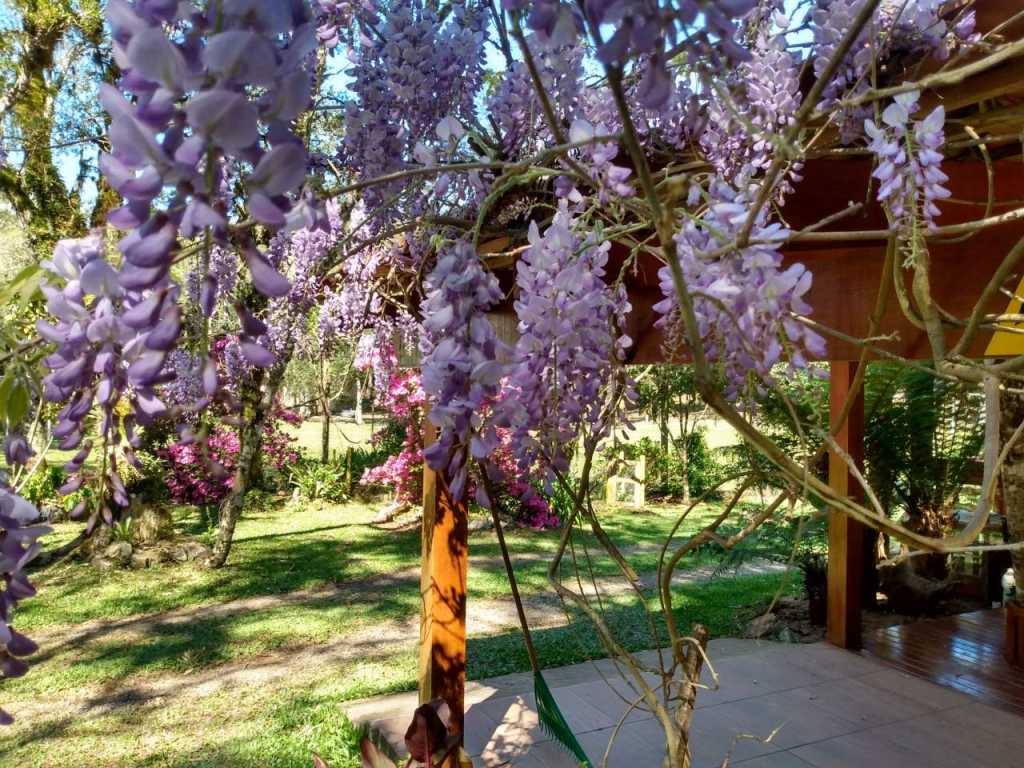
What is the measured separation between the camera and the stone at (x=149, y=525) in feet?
23.5

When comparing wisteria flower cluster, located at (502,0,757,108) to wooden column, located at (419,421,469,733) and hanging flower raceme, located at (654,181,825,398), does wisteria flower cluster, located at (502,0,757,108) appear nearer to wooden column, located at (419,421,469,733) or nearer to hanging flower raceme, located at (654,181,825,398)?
hanging flower raceme, located at (654,181,825,398)

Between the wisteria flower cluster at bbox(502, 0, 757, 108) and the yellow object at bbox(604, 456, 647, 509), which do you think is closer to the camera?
the wisteria flower cluster at bbox(502, 0, 757, 108)

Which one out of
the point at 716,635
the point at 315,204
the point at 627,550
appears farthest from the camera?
the point at 627,550

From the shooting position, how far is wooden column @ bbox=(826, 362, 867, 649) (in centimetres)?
422

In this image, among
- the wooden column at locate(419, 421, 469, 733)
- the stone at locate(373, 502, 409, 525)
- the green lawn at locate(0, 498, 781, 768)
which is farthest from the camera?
the stone at locate(373, 502, 409, 525)

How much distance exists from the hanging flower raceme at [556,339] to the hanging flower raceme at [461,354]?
0.13 metres

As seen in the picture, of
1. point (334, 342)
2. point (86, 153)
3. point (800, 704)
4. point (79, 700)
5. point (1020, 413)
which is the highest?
point (86, 153)

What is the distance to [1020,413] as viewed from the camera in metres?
4.13

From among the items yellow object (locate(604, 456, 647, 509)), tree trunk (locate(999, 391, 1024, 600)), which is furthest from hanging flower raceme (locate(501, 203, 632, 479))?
yellow object (locate(604, 456, 647, 509))

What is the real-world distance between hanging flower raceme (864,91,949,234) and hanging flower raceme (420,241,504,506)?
65 centimetres

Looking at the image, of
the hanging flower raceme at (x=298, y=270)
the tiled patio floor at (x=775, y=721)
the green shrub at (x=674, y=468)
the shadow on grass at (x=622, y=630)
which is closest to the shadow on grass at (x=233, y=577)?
the shadow on grass at (x=622, y=630)

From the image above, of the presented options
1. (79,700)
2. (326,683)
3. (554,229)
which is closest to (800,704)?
(326,683)

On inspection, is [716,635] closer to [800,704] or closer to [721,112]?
[800,704]

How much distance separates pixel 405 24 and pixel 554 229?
760 mm
